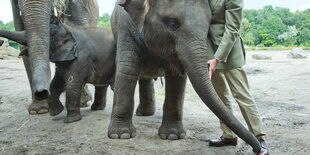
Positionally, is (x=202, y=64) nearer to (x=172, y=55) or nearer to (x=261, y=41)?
(x=172, y=55)

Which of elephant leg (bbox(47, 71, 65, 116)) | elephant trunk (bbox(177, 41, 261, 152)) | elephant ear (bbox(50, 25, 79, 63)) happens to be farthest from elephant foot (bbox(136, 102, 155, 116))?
elephant trunk (bbox(177, 41, 261, 152))

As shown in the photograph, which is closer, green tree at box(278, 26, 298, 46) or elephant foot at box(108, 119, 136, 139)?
elephant foot at box(108, 119, 136, 139)

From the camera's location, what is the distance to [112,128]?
15.8 feet

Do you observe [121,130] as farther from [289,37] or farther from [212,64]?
[289,37]

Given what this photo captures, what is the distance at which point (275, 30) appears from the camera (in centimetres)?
7919

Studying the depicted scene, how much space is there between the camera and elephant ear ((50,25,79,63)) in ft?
19.2

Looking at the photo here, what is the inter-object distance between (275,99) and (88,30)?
5346 millimetres

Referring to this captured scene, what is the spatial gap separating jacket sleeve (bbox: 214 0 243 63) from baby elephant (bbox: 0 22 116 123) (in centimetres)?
297

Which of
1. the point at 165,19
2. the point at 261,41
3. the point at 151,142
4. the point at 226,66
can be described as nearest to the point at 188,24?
the point at 165,19

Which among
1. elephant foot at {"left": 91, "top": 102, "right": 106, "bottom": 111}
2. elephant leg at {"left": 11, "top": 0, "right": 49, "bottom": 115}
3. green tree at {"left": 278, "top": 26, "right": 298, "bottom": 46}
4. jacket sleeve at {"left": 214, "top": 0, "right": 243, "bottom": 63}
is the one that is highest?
jacket sleeve at {"left": 214, "top": 0, "right": 243, "bottom": 63}

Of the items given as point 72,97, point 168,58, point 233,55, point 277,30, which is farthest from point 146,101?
point 277,30

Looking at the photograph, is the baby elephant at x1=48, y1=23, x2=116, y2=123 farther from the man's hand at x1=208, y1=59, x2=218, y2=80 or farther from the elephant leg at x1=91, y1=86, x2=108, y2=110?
the man's hand at x1=208, y1=59, x2=218, y2=80

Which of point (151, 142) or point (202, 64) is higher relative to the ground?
point (202, 64)

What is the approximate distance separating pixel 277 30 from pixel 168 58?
8183 cm
